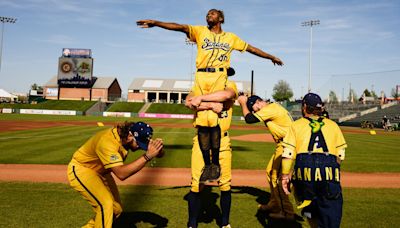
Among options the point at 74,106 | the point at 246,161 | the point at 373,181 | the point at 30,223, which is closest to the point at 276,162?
the point at 30,223

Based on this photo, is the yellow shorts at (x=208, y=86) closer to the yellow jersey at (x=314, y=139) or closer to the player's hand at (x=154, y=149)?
the player's hand at (x=154, y=149)

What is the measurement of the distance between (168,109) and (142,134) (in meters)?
62.8

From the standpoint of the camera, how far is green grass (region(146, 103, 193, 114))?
214ft

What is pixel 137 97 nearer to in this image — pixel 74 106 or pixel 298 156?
pixel 74 106

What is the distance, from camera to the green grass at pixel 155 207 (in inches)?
235

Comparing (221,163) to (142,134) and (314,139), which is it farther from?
(314,139)

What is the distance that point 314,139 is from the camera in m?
4.10

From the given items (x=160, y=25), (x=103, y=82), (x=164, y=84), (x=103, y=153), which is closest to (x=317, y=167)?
(x=160, y=25)

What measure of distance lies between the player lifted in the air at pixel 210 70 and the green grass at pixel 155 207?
6.67 ft

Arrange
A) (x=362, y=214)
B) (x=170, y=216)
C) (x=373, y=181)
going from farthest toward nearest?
(x=373, y=181)
(x=362, y=214)
(x=170, y=216)

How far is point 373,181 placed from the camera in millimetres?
10289

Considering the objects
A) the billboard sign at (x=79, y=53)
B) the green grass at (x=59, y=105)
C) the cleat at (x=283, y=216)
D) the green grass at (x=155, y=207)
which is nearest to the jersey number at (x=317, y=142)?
the green grass at (x=155, y=207)

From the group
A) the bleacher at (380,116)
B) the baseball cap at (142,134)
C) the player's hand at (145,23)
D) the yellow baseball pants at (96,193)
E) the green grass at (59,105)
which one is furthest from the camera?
the green grass at (59,105)

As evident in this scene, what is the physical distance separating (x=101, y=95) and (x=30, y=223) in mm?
80871
